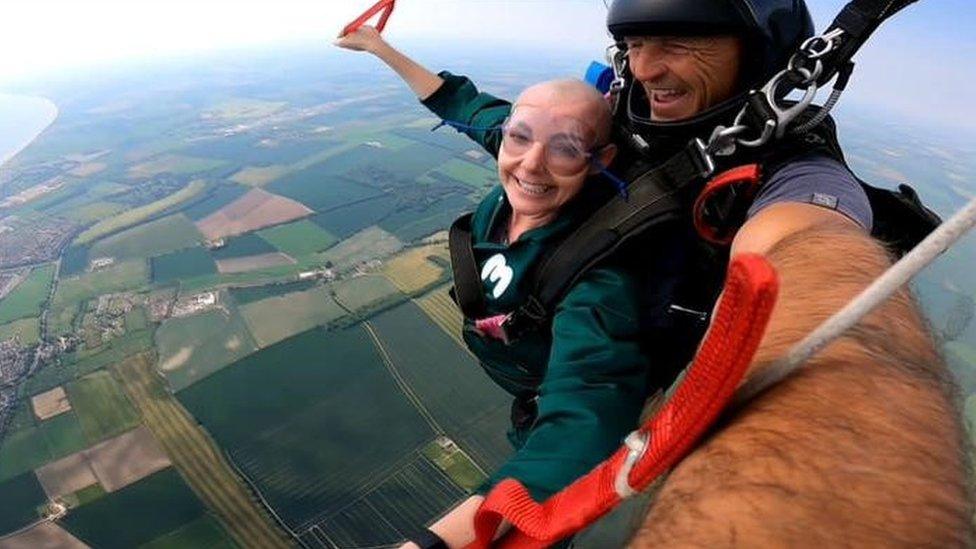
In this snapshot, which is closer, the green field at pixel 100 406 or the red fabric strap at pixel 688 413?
the red fabric strap at pixel 688 413

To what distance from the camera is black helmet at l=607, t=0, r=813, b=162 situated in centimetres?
188

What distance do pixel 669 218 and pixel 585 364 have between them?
2.03ft

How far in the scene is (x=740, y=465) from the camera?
579 mm

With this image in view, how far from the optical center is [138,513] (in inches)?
739

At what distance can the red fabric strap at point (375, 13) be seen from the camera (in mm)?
3094

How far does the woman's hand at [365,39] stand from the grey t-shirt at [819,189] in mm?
2389

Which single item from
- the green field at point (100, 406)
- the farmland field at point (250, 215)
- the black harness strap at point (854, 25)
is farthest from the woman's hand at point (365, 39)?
the farmland field at point (250, 215)

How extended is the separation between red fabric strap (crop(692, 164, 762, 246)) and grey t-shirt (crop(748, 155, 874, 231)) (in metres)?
0.05

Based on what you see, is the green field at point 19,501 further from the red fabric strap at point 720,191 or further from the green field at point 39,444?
the red fabric strap at point 720,191

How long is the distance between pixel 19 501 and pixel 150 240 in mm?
24884

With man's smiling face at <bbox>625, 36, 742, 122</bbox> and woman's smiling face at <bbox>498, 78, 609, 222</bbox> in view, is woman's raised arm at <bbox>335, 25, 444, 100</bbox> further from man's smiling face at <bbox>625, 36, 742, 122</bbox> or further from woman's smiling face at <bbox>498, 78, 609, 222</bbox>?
man's smiling face at <bbox>625, 36, 742, 122</bbox>

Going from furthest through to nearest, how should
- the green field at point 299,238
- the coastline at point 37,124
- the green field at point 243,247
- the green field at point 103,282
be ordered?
the coastline at point 37,124 → the green field at point 299,238 → the green field at point 243,247 → the green field at point 103,282

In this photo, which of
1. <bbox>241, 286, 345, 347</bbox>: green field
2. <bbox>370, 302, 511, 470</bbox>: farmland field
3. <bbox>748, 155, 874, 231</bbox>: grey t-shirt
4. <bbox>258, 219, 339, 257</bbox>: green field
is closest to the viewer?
<bbox>748, 155, 874, 231</bbox>: grey t-shirt

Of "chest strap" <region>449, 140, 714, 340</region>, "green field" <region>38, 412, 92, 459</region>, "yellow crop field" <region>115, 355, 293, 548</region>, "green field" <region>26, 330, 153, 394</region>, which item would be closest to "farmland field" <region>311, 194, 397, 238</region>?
"green field" <region>26, 330, 153, 394</region>
